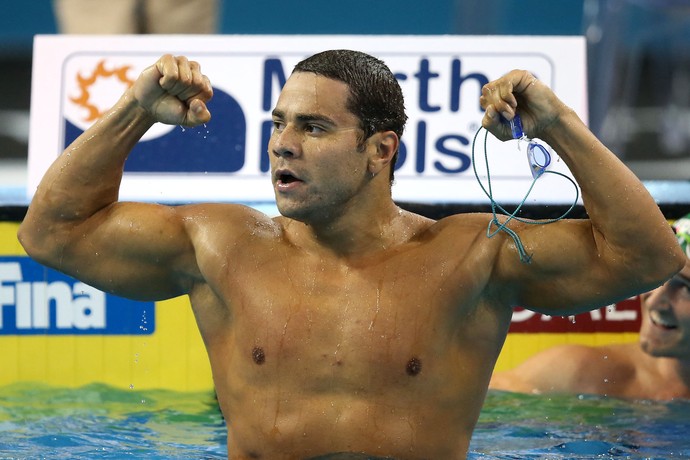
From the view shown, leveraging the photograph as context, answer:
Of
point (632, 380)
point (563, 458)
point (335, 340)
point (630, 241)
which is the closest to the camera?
point (630, 241)

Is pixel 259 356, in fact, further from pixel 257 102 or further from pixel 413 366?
pixel 257 102

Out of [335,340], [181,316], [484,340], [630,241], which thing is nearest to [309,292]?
[335,340]

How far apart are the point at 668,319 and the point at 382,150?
185cm

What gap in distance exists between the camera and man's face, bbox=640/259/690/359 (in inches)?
162

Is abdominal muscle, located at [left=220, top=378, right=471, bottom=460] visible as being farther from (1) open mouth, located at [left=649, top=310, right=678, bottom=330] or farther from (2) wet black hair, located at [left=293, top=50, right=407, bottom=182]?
(1) open mouth, located at [left=649, top=310, right=678, bottom=330]

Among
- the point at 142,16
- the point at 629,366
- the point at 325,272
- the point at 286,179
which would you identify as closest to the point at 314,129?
the point at 286,179

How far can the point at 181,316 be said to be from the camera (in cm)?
440

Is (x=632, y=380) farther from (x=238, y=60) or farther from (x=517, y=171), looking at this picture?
(x=238, y=60)

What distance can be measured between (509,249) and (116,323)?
2.17 meters

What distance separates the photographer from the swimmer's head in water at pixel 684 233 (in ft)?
13.3

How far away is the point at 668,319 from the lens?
414cm

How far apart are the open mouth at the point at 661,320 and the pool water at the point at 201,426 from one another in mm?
323

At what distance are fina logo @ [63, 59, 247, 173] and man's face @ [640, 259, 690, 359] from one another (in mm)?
1647

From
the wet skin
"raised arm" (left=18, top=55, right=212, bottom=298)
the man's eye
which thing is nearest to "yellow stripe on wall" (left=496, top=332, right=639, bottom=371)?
the wet skin
